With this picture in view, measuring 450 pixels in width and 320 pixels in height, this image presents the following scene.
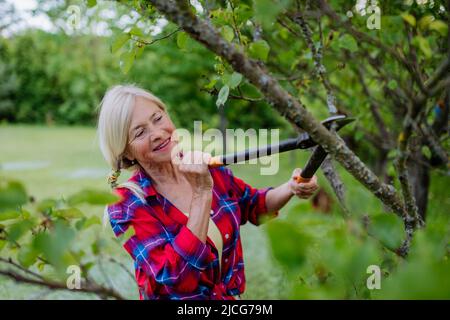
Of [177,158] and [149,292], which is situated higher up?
[177,158]

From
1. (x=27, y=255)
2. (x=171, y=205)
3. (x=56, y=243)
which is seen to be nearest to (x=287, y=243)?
(x=56, y=243)

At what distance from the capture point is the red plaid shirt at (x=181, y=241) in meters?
1.62

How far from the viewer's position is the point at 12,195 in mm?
682

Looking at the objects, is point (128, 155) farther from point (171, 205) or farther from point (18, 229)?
point (18, 229)

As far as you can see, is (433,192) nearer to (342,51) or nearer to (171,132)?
(342,51)

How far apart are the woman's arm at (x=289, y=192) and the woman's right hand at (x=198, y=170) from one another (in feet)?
1.20

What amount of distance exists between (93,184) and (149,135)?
734cm

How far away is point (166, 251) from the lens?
165 centimetres

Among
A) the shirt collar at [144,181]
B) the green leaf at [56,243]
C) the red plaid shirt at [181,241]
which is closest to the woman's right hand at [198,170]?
the red plaid shirt at [181,241]

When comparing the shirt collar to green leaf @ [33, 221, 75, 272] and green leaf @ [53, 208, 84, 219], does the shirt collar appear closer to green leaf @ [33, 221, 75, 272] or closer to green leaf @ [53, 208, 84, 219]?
green leaf @ [53, 208, 84, 219]

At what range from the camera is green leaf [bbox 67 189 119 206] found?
0.74 m

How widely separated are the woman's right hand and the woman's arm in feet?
1.20

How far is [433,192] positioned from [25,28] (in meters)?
28.0
